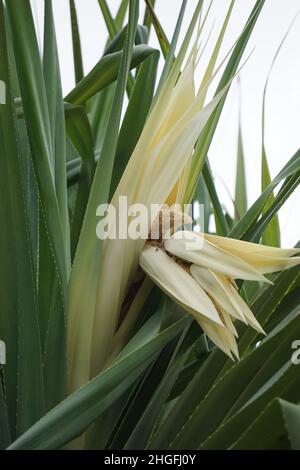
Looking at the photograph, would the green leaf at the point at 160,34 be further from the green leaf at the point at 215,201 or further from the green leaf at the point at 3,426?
the green leaf at the point at 3,426

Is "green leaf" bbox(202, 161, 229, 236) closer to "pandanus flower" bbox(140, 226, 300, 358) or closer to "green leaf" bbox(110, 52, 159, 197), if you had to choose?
"green leaf" bbox(110, 52, 159, 197)

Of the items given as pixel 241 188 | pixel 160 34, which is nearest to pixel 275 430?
pixel 160 34

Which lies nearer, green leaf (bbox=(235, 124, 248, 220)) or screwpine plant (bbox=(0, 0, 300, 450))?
screwpine plant (bbox=(0, 0, 300, 450))

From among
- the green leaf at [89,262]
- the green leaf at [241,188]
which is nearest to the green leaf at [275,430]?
the green leaf at [89,262]

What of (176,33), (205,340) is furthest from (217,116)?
(205,340)

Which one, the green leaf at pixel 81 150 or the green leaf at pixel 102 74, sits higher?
the green leaf at pixel 102 74

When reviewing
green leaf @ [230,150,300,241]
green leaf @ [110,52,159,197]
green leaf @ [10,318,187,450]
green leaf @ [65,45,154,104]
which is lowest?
green leaf @ [10,318,187,450]

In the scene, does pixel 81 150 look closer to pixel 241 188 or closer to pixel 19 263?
pixel 19 263

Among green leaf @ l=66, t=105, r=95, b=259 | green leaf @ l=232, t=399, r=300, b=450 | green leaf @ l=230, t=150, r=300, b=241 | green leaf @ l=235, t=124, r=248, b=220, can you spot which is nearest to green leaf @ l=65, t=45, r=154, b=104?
green leaf @ l=66, t=105, r=95, b=259

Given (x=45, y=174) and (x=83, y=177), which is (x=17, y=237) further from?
(x=83, y=177)
